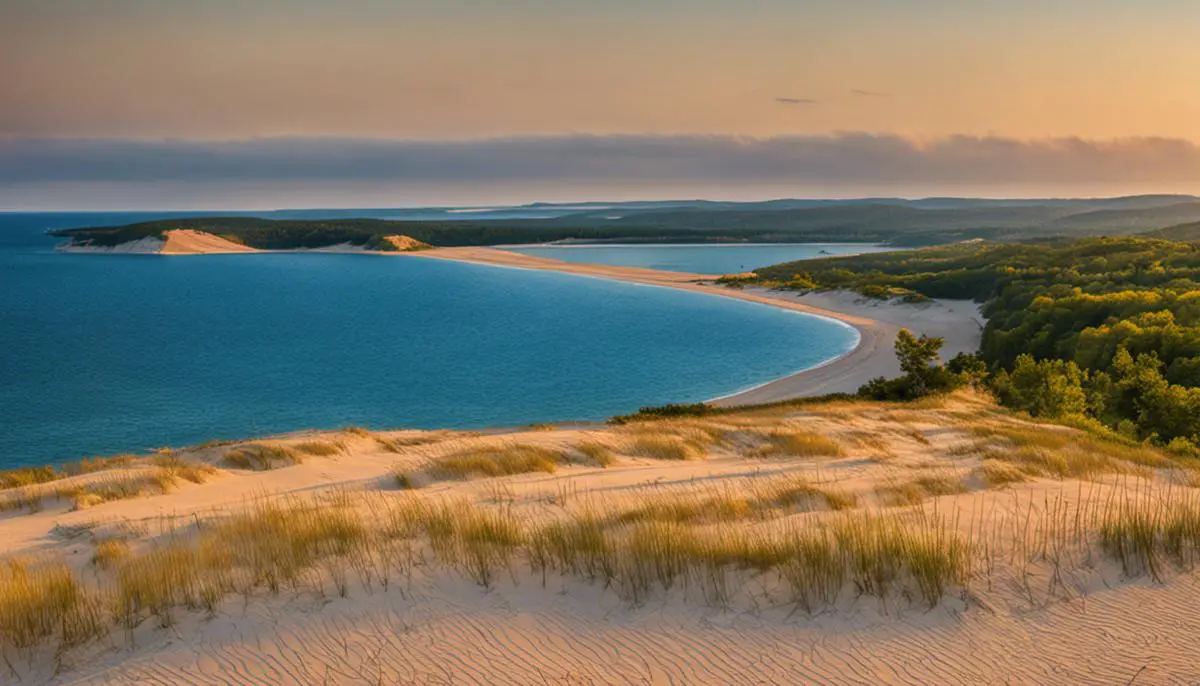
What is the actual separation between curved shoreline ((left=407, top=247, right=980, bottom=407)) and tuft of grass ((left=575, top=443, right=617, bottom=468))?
16.9 m

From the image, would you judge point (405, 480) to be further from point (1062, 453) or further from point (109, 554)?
point (1062, 453)

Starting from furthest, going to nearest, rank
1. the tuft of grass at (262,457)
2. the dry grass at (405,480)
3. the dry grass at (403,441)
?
the dry grass at (403,441)
the tuft of grass at (262,457)
the dry grass at (405,480)

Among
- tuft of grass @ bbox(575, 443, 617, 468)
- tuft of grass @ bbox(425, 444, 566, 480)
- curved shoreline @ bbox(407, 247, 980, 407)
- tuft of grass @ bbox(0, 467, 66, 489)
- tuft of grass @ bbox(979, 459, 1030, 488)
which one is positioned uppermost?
tuft of grass @ bbox(979, 459, 1030, 488)

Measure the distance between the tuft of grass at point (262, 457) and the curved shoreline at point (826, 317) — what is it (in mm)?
20492

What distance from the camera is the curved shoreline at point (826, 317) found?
3419cm

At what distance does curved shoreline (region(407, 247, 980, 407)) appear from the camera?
34188mm

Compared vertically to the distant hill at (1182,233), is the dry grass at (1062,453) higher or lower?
lower

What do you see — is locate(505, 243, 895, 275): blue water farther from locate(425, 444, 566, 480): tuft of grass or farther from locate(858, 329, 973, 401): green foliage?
locate(425, 444, 566, 480): tuft of grass

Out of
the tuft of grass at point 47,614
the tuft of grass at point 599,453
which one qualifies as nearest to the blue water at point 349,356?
the tuft of grass at point 599,453

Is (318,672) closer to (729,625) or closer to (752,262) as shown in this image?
(729,625)

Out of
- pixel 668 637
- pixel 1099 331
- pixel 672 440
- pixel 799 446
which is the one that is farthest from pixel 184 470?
pixel 1099 331

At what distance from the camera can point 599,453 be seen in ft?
46.3

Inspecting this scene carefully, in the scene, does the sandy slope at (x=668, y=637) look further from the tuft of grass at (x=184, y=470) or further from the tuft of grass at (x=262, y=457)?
the tuft of grass at (x=262, y=457)

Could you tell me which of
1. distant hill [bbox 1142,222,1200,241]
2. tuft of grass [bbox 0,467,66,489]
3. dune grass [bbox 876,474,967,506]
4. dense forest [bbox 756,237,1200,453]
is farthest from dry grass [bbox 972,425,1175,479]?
distant hill [bbox 1142,222,1200,241]
